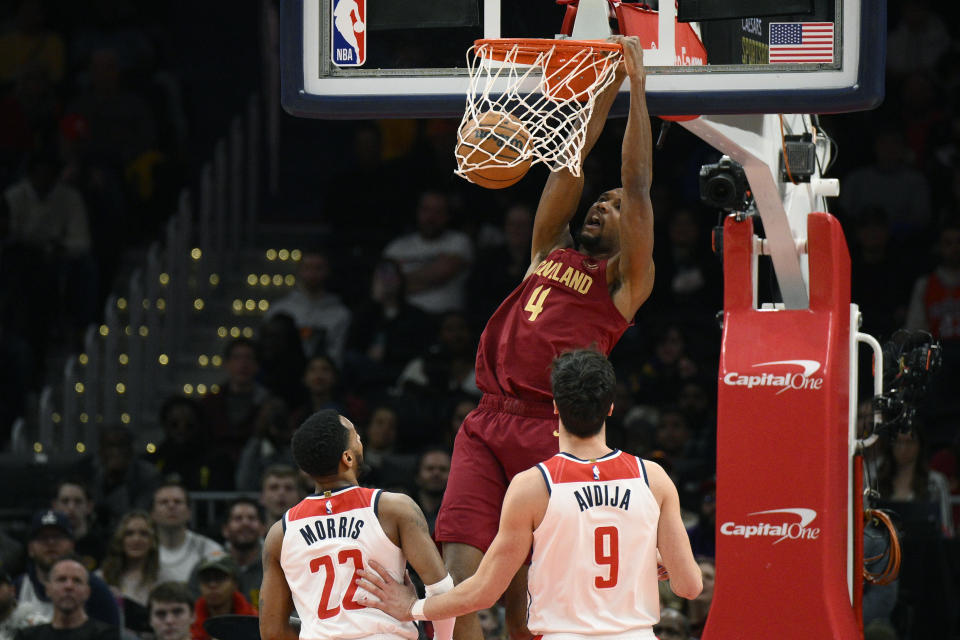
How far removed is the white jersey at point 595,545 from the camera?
503cm

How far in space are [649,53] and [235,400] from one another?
653 centimetres

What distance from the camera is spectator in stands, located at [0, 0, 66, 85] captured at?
15.3 meters

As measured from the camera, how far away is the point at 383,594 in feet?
17.7

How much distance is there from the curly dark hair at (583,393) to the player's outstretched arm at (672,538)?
0.23m

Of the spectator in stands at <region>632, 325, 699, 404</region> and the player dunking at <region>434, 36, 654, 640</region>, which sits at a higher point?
the player dunking at <region>434, 36, 654, 640</region>

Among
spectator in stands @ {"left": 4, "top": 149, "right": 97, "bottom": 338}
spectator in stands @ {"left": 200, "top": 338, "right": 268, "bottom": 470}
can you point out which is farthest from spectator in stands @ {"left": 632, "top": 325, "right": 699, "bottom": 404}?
spectator in stands @ {"left": 4, "top": 149, "right": 97, "bottom": 338}

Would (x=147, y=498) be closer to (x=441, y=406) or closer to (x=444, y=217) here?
(x=441, y=406)

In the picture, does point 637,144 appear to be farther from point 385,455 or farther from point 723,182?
point 385,455

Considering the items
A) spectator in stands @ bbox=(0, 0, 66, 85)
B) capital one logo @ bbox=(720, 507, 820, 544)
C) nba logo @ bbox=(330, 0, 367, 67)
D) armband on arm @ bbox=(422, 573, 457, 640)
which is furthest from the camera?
spectator in stands @ bbox=(0, 0, 66, 85)

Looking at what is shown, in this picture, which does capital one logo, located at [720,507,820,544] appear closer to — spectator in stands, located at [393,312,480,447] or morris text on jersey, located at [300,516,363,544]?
morris text on jersey, located at [300,516,363,544]

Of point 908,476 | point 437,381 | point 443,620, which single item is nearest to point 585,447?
point 443,620

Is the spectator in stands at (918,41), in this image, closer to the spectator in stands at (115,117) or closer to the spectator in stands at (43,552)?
the spectator in stands at (115,117)

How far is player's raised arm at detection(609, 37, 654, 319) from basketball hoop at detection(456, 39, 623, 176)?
0.10 metres

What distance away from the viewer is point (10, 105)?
48.0ft
